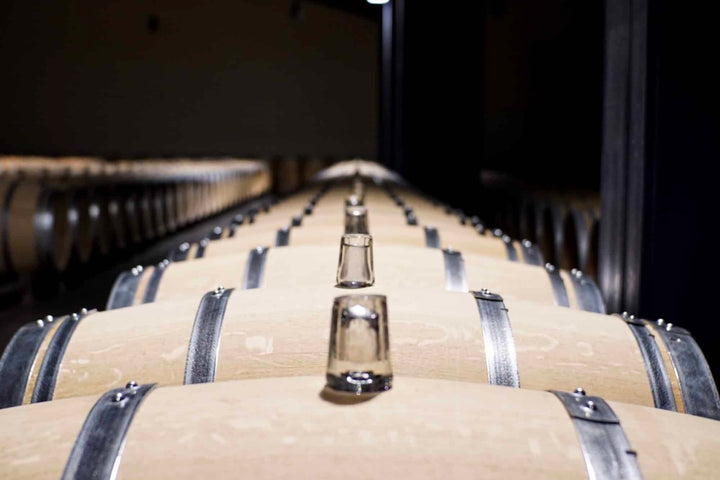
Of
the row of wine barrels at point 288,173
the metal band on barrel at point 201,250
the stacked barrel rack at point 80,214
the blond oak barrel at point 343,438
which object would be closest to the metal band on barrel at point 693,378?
the blond oak barrel at point 343,438

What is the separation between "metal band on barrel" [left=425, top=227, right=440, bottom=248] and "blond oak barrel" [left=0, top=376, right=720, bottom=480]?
1.44m

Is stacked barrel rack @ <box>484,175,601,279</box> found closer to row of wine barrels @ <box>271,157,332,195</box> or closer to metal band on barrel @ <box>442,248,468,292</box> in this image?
metal band on barrel @ <box>442,248,468,292</box>

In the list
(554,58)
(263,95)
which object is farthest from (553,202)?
(263,95)

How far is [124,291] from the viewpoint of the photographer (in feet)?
6.59

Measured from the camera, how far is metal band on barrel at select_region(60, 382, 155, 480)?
888mm

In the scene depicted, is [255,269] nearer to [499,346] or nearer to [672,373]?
[499,346]

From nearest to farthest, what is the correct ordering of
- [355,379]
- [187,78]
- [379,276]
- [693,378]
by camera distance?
[355,379] → [693,378] → [379,276] → [187,78]

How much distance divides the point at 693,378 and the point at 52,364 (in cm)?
124

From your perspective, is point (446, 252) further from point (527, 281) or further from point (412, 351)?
point (412, 351)

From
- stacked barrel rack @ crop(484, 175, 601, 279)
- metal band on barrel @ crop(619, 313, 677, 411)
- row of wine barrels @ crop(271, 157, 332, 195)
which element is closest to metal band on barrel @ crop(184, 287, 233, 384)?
metal band on barrel @ crop(619, 313, 677, 411)

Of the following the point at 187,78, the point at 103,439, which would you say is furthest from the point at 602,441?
the point at 187,78

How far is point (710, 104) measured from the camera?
2246mm

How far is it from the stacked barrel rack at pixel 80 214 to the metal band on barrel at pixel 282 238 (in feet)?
9.72

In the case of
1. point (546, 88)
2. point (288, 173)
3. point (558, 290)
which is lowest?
point (558, 290)
